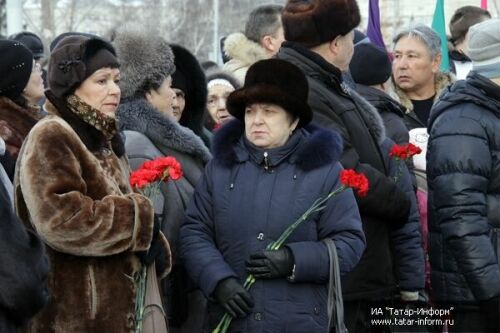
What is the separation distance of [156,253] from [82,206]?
487mm

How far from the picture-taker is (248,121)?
222 inches

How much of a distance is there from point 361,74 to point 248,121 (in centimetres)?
268

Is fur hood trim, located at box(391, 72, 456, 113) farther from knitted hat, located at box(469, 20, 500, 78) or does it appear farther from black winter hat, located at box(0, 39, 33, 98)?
black winter hat, located at box(0, 39, 33, 98)

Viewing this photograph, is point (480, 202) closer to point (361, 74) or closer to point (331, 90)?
point (331, 90)

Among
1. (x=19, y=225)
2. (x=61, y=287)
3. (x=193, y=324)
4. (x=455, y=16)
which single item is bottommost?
(x=193, y=324)

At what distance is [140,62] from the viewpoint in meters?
6.48

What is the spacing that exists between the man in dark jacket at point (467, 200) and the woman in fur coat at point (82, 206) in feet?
5.02

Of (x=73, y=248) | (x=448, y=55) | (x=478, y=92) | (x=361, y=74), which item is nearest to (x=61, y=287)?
(x=73, y=248)

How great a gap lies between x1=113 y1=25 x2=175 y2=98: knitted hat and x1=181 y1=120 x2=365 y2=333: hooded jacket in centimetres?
94

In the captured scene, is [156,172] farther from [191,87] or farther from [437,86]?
[437,86]

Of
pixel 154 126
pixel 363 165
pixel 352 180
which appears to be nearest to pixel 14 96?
pixel 154 126

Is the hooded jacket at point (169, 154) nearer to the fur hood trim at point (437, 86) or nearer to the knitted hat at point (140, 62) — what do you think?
the knitted hat at point (140, 62)

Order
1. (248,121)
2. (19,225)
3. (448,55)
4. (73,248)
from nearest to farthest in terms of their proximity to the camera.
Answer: (19,225)
(73,248)
(248,121)
(448,55)

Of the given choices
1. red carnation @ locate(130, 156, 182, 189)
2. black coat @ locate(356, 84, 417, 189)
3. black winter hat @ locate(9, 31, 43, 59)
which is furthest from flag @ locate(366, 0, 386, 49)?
red carnation @ locate(130, 156, 182, 189)
